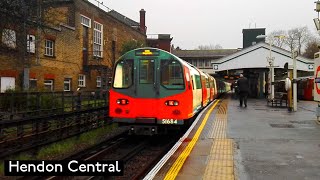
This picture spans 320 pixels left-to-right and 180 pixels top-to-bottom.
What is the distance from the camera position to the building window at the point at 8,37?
1672 cm

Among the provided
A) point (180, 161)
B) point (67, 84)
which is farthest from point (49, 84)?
point (180, 161)

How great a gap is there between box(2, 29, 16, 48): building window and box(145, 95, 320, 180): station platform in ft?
31.4

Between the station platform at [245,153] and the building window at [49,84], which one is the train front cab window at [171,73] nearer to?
the station platform at [245,153]

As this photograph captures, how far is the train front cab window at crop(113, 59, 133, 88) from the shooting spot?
11547 millimetres

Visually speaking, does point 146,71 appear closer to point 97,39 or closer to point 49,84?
point 49,84

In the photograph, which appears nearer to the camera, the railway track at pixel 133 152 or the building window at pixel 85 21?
the railway track at pixel 133 152

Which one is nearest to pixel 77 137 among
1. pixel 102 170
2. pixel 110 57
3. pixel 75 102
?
pixel 75 102

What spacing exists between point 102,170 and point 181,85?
5899 mm

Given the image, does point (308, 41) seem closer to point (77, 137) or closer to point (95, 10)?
point (95, 10)

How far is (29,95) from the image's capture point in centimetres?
1176

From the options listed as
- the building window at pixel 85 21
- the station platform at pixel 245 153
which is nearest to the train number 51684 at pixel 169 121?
→ the station platform at pixel 245 153

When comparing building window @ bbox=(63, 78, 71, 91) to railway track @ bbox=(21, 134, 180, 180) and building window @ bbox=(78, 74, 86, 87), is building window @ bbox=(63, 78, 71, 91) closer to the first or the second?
building window @ bbox=(78, 74, 86, 87)

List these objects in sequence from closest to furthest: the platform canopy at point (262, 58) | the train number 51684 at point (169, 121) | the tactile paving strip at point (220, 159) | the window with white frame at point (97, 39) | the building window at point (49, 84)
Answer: the tactile paving strip at point (220, 159) → the train number 51684 at point (169, 121) → the building window at point (49, 84) → the platform canopy at point (262, 58) → the window with white frame at point (97, 39)

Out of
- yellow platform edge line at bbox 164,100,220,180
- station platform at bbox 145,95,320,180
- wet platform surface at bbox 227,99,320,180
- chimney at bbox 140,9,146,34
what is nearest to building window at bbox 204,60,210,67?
chimney at bbox 140,9,146,34
